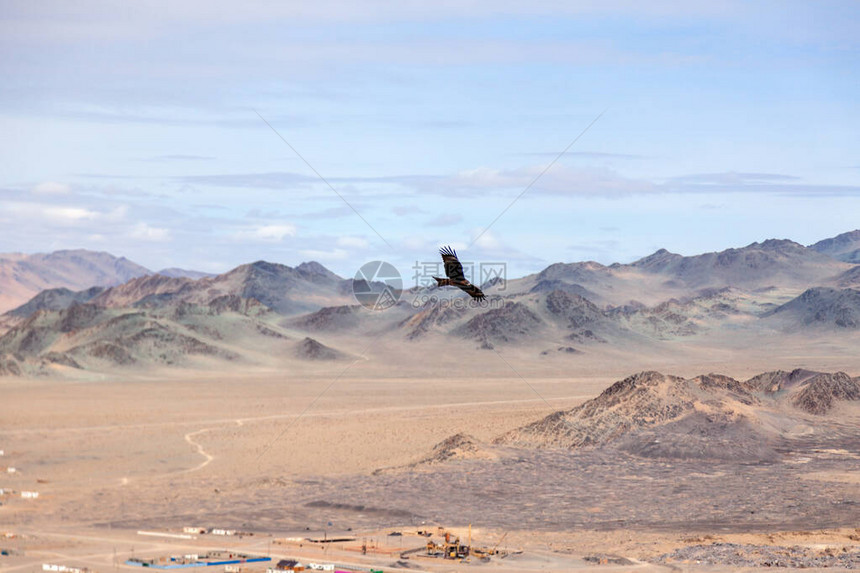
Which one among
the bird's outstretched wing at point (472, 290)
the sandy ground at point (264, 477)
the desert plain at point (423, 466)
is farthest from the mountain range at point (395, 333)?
the bird's outstretched wing at point (472, 290)

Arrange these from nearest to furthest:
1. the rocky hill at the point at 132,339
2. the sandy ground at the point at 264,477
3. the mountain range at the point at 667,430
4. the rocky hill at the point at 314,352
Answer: the sandy ground at the point at 264,477 < the mountain range at the point at 667,430 < the rocky hill at the point at 132,339 < the rocky hill at the point at 314,352

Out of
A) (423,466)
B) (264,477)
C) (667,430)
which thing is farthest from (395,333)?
(264,477)

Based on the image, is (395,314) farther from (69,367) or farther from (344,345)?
(69,367)

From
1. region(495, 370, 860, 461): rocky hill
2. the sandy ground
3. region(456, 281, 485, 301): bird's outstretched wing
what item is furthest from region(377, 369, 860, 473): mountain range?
region(456, 281, 485, 301): bird's outstretched wing

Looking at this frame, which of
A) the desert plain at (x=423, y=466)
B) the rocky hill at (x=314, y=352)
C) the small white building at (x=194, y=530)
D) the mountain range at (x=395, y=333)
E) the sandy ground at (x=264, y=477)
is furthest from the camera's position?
the rocky hill at (x=314, y=352)

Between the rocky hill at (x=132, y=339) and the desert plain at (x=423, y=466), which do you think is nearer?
the desert plain at (x=423, y=466)

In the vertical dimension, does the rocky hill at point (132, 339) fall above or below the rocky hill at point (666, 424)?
above

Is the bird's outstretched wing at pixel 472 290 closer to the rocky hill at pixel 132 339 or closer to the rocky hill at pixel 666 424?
the rocky hill at pixel 666 424

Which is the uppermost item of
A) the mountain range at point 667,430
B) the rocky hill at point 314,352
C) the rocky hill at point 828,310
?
the rocky hill at point 828,310

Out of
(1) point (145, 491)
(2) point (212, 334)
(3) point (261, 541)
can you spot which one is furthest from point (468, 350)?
(3) point (261, 541)
